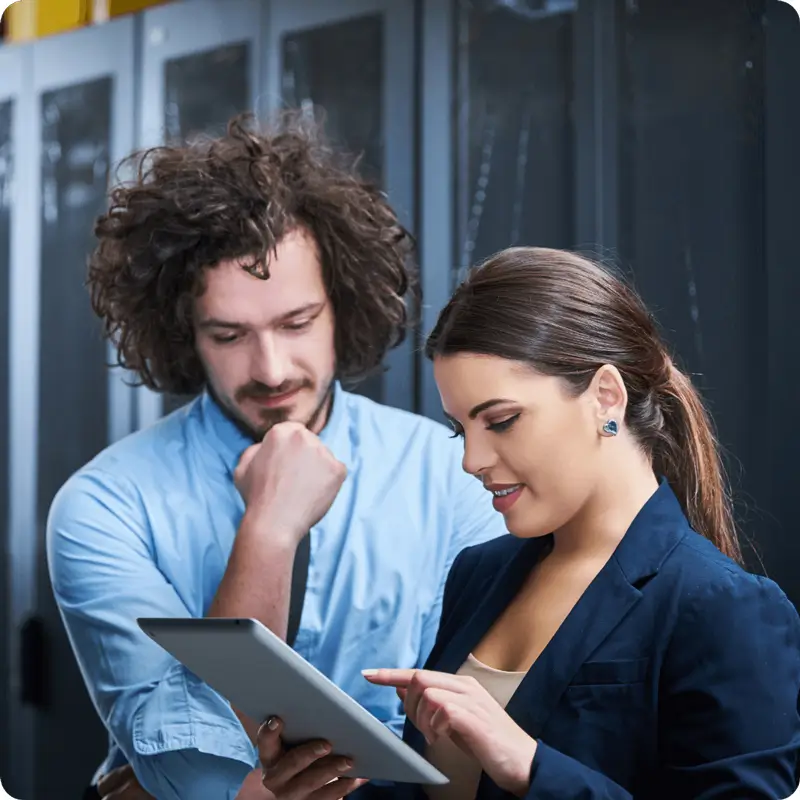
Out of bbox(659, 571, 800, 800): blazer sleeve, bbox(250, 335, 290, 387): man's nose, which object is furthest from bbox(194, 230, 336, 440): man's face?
bbox(659, 571, 800, 800): blazer sleeve

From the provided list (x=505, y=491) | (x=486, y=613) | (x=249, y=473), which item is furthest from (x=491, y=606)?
(x=249, y=473)

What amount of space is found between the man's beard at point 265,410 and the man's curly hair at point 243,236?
0.19ft

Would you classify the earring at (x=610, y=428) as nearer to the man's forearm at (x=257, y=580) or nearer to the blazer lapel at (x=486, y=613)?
the blazer lapel at (x=486, y=613)

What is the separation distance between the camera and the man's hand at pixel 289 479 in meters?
1.42

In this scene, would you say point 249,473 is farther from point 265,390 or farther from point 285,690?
point 285,690

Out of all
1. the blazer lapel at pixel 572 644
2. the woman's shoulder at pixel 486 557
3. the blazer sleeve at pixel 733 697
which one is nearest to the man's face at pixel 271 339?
the woman's shoulder at pixel 486 557

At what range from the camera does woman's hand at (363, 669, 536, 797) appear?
101cm

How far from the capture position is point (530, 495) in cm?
114

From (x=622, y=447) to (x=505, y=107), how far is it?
56cm

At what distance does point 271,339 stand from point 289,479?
0.57 feet

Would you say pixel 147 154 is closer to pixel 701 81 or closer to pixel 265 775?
pixel 701 81

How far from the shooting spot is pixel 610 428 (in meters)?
1.11

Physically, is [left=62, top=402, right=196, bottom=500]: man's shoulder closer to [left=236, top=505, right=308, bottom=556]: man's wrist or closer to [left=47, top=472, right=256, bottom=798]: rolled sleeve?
[left=47, top=472, right=256, bottom=798]: rolled sleeve

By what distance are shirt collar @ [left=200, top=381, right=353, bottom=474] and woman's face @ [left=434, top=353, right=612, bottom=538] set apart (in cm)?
40
